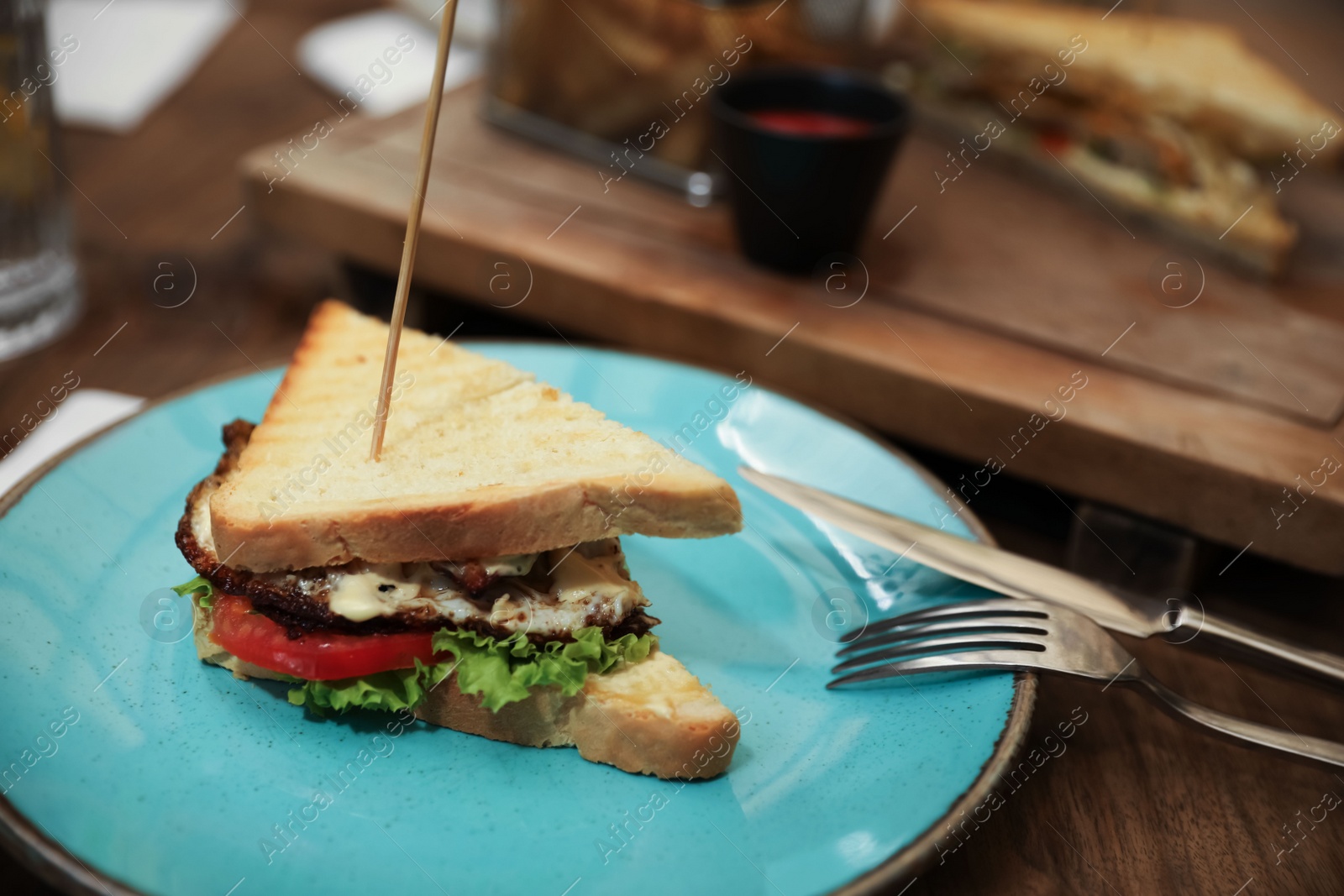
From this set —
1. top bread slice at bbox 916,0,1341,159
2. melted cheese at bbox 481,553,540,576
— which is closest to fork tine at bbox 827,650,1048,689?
melted cheese at bbox 481,553,540,576

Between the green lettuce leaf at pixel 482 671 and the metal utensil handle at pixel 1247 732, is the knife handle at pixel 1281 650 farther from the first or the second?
the green lettuce leaf at pixel 482 671

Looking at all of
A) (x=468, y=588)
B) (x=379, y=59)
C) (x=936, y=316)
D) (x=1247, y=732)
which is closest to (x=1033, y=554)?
(x=936, y=316)

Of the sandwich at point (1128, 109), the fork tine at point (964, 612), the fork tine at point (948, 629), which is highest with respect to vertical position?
the sandwich at point (1128, 109)

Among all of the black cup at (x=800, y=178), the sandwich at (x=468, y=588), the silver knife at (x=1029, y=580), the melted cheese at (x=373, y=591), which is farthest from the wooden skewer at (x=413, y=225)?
the black cup at (x=800, y=178)

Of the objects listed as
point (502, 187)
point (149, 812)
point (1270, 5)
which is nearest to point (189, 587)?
point (149, 812)

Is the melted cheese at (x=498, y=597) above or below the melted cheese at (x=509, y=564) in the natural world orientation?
below

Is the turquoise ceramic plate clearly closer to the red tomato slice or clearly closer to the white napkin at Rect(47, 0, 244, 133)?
the red tomato slice

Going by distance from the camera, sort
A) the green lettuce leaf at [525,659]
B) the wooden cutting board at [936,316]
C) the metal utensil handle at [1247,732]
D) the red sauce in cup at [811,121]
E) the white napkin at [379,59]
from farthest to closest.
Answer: the white napkin at [379,59] → the red sauce in cup at [811,121] → the wooden cutting board at [936,316] → the green lettuce leaf at [525,659] → the metal utensil handle at [1247,732]

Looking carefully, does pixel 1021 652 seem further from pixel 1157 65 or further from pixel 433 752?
pixel 1157 65
